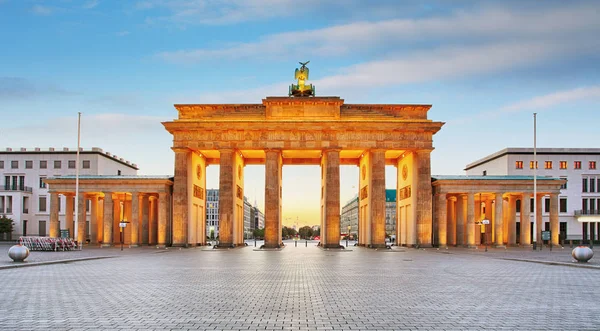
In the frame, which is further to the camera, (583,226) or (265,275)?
(583,226)

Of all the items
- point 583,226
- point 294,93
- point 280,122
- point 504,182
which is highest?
point 294,93

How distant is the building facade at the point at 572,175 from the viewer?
300 ft

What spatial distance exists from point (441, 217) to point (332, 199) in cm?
1297

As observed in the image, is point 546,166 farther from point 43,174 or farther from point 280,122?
point 43,174

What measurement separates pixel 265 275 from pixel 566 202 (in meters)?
82.8

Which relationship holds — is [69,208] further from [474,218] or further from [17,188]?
[474,218]

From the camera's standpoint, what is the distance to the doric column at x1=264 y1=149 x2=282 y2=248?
6047 centimetres

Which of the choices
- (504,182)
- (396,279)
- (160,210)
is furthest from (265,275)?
(504,182)

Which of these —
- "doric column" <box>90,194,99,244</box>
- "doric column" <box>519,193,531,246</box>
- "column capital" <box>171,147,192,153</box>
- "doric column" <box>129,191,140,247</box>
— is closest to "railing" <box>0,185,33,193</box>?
"doric column" <box>90,194,99,244</box>

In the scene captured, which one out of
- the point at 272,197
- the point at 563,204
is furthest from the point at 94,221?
the point at 563,204

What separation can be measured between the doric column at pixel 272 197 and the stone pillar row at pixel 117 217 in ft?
39.4

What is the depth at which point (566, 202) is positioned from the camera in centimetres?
9269

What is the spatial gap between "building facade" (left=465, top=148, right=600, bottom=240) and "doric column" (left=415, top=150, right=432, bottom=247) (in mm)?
36068

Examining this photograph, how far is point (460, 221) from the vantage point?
70.2 metres
